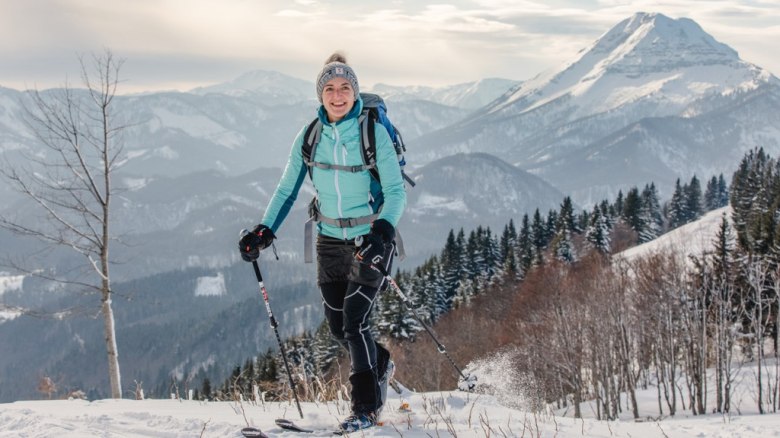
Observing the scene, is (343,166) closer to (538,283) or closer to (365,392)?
(365,392)

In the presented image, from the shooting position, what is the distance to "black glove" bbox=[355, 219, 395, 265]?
4.33 meters

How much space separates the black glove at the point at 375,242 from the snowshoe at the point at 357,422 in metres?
1.29

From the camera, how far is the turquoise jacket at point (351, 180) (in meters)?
4.62

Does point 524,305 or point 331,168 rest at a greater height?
point 331,168

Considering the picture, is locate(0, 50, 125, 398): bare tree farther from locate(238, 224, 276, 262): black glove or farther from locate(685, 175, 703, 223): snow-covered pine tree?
locate(685, 175, 703, 223): snow-covered pine tree

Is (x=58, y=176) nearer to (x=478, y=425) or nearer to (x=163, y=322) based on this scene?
(x=478, y=425)

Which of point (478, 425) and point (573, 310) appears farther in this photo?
point (573, 310)

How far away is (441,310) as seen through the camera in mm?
58000

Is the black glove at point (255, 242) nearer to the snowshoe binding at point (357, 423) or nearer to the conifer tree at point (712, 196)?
the snowshoe binding at point (357, 423)

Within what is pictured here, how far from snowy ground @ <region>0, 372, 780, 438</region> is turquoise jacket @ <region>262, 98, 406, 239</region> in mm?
1645

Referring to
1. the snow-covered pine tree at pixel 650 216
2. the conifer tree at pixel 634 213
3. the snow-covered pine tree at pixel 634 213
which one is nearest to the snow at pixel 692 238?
the snow-covered pine tree at pixel 650 216

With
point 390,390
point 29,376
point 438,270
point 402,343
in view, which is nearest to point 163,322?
point 29,376

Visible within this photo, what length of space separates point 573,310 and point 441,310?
92.1ft

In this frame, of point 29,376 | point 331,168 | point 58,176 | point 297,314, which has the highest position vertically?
point 58,176
